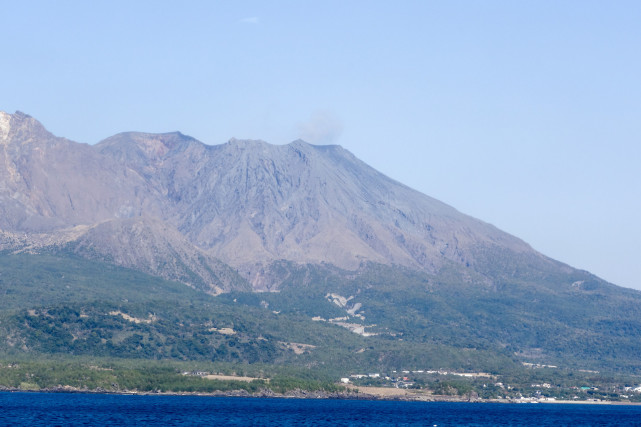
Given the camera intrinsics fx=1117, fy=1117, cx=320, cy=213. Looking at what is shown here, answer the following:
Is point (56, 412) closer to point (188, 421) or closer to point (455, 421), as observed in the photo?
point (188, 421)

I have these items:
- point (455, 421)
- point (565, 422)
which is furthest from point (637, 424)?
point (455, 421)

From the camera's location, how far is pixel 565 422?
196m

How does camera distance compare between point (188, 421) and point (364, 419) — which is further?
point (364, 419)

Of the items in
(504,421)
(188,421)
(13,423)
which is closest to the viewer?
(13,423)

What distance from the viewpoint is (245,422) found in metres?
165

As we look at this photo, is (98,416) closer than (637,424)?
Yes

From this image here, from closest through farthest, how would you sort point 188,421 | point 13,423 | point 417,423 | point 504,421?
1. point 13,423
2. point 188,421
3. point 417,423
4. point 504,421

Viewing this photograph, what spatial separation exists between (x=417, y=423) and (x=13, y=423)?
2564 inches

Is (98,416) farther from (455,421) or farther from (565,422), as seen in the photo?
(565,422)

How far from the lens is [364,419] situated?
596ft

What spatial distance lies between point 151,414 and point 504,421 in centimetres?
6156

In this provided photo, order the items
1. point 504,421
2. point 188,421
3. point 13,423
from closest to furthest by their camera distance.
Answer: point 13,423 → point 188,421 → point 504,421

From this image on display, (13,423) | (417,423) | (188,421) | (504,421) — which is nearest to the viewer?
(13,423)

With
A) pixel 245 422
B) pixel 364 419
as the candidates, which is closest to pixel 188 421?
pixel 245 422
